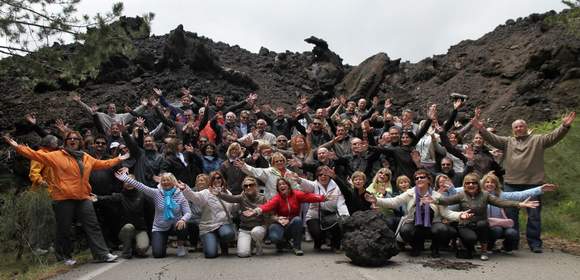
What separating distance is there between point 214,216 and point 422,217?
3.47 meters

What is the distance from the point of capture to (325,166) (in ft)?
29.5

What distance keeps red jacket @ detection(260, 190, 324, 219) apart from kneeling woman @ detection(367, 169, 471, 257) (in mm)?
1000

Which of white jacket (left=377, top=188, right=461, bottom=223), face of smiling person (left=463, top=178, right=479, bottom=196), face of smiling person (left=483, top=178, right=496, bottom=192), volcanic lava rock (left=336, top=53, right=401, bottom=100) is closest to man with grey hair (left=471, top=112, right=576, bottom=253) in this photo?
face of smiling person (left=483, top=178, right=496, bottom=192)

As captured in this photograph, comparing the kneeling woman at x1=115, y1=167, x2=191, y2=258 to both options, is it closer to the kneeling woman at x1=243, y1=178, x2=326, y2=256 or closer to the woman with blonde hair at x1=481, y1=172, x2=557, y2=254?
the kneeling woman at x1=243, y1=178, x2=326, y2=256

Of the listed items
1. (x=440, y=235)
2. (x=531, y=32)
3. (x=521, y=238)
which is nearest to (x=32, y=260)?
(x=440, y=235)

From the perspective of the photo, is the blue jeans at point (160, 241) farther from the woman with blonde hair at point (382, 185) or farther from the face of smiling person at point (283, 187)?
the woman with blonde hair at point (382, 185)

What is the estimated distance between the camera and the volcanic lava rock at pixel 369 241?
24.7 ft

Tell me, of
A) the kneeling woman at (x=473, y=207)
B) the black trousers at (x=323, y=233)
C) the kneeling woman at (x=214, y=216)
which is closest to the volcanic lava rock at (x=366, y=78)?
the black trousers at (x=323, y=233)

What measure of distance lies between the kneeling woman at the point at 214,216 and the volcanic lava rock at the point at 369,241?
6.88ft

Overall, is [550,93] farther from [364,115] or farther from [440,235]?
[440,235]

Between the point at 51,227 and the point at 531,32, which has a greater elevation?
the point at 531,32

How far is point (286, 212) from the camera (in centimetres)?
895

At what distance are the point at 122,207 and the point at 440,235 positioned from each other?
17.5ft

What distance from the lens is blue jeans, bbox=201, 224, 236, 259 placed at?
8.54m
